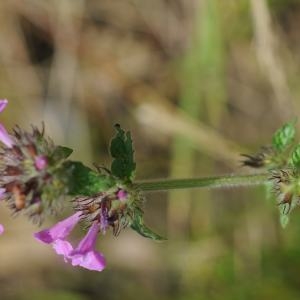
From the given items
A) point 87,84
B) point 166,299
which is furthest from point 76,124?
point 166,299

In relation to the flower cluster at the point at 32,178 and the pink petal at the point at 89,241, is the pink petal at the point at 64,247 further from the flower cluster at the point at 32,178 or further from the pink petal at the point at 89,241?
the flower cluster at the point at 32,178

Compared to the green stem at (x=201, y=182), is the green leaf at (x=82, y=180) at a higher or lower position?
lower

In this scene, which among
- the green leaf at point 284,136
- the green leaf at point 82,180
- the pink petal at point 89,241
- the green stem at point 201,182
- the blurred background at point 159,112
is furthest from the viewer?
the blurred background at point 159,112

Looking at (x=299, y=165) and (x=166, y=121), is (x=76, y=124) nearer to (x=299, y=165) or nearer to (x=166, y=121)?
(x=166, y=121)

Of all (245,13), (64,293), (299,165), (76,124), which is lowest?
(64,293)

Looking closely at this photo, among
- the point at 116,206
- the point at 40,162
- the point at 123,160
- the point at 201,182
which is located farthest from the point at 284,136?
the point at 40,162

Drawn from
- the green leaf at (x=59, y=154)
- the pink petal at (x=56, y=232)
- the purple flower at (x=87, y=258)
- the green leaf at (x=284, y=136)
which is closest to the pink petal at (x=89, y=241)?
the purple flower at (x=87, y=258)

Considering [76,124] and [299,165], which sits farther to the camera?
[76,124]

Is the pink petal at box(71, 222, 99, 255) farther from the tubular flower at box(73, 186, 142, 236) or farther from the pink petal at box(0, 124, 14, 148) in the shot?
the pink petal at box(0, 124, 14, 148)
